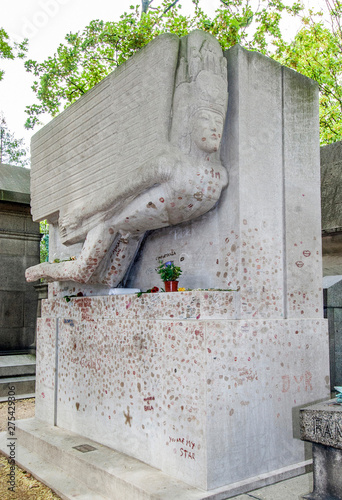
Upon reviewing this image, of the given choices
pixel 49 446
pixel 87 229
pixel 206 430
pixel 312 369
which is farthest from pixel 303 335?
pixel 49 446

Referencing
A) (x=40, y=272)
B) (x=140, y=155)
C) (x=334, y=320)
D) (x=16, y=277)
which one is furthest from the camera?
(x=16, y=277)

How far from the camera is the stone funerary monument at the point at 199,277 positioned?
357cm

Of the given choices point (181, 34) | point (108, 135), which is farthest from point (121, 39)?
point (108, 135)

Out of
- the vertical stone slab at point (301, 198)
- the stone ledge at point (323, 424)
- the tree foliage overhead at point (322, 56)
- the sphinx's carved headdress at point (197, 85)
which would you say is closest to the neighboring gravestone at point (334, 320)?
the vertical stone slab at point (301, 198)

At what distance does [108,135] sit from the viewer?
4898mm

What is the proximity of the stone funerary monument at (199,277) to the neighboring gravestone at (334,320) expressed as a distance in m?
0.84

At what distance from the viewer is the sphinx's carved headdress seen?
12.9 feet

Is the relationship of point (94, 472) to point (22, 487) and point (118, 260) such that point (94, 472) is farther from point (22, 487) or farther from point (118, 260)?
point (118, 260)

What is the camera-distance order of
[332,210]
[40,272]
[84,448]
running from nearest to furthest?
[84,448], [40,272], [332,210]

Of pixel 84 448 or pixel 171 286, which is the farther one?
pixel 84 448

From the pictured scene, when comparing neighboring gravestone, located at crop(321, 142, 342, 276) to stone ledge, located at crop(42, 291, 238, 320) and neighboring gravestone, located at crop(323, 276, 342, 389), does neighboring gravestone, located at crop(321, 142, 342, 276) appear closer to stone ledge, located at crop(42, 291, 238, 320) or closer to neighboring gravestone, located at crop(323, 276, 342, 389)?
neighboring gravestone, located at crop(323, 276, 342, 389)

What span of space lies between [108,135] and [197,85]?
128 centimetres

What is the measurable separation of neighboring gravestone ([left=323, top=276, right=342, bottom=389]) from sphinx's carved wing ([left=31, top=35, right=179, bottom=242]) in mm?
2517

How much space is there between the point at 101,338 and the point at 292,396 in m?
1.90
